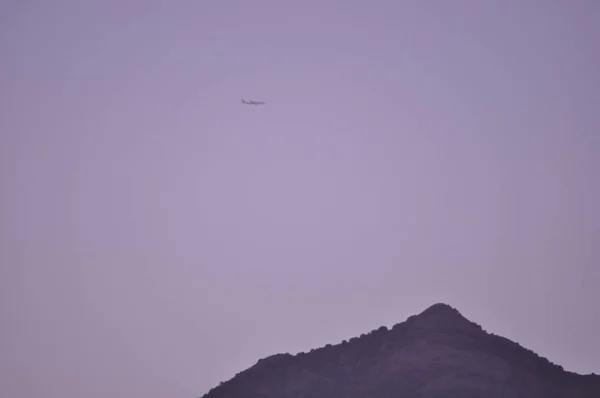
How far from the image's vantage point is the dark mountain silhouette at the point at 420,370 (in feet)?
211

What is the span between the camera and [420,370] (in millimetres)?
65062

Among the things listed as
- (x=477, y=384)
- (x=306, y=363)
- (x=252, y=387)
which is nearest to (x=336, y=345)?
(x=306, y=363)

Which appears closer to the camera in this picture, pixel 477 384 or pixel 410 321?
pixel 477 384

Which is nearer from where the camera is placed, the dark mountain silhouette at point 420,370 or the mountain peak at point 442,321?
the dark mountain silhouette at point 420,370

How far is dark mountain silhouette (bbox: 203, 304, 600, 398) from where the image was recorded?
2527 inches

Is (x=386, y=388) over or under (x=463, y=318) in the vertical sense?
under

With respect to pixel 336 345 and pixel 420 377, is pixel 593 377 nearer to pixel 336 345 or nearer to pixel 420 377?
pixel 420 377

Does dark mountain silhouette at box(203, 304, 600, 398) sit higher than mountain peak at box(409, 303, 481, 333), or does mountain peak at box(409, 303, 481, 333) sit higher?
mountain peak at box(409, 303, 481, 333)

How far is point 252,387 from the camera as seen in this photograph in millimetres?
68312

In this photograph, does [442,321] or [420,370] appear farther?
[442,321]

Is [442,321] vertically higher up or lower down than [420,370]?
higher up

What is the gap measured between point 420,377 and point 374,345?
5.05 m

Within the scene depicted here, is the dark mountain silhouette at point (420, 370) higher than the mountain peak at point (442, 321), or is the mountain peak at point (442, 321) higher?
the mountain peak at point (442, 321)

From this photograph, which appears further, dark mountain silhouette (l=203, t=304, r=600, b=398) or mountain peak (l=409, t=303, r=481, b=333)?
mountain peak (l=409, t=303, r=481, b=333)
